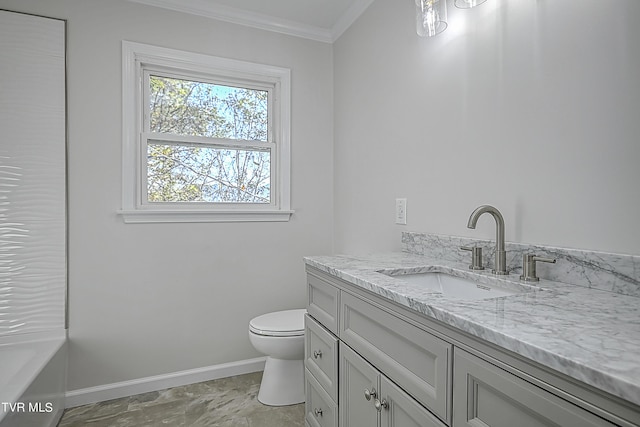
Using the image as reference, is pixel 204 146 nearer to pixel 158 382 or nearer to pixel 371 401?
pixel 158 382

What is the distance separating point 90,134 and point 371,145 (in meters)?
1.62

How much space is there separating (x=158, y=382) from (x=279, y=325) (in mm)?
882

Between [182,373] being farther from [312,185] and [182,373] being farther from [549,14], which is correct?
[549,14]

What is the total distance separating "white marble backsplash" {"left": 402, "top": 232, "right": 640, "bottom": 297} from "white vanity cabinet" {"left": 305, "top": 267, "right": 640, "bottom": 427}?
54 cm

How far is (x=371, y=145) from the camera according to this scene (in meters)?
2.16

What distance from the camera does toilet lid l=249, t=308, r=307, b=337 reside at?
191 centimetres

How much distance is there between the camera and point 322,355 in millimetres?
1479

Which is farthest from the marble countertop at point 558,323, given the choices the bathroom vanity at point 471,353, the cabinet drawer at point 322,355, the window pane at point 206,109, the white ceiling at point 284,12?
the white ceiling at point 284,12

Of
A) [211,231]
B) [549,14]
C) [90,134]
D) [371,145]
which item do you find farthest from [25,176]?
[549,14]

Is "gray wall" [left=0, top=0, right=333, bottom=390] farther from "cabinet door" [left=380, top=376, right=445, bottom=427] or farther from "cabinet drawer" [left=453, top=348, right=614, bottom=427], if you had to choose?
"cabinet drawer" [left=453, top=348, right=614, bottom=427]

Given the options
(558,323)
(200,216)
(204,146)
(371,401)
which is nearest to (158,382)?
(200,216)

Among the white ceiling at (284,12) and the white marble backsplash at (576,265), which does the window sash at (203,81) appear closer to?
the white ceiling at (284,12)

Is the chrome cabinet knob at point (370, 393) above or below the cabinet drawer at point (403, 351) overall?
below

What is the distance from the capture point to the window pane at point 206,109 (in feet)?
7.39
